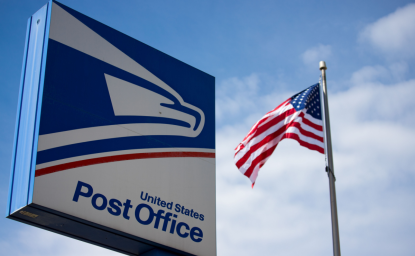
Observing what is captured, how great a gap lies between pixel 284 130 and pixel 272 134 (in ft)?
1.03

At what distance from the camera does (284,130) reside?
11.5m

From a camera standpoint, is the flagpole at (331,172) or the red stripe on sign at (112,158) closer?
the flagpole at (331,172)

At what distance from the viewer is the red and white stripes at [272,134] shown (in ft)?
35.8

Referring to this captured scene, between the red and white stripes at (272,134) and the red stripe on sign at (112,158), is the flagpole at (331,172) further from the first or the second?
the red stripe on sign at (112,158)

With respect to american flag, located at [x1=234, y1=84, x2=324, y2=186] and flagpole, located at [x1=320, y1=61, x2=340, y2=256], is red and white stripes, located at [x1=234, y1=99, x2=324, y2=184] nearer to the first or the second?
american flag, located at [x1=234, y1=84, x2=324, y2=186]

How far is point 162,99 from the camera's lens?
12453 mm

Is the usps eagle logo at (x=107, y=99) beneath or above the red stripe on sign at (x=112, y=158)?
above

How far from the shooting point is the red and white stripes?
35.8ft

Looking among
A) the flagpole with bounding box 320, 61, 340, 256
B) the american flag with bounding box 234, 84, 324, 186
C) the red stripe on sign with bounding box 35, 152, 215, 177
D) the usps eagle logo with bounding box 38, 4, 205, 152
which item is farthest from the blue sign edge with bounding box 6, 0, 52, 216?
the flagpole with bounding box 320, 61, 340, 256

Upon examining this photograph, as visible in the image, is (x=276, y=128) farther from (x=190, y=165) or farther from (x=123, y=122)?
(x=123, y=122)

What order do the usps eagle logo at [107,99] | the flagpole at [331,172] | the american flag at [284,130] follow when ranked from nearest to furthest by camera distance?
the flagpole at [331,172] → the usps eagle logo at [107,99] → the american flag at [284,130]

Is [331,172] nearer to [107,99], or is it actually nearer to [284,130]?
[284,130]

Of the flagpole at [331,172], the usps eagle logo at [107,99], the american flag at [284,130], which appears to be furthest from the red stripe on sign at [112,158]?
the flagpole at [331,172]

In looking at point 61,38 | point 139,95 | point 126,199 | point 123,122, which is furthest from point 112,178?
point 61,38
